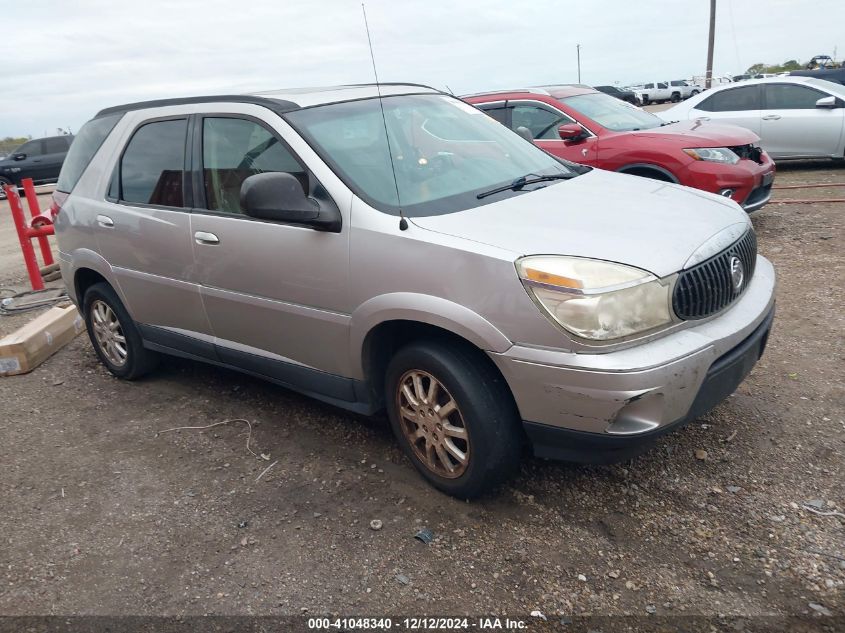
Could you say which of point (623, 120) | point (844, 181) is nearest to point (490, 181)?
point (623, 120)

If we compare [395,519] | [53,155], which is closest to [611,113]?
[395,519]

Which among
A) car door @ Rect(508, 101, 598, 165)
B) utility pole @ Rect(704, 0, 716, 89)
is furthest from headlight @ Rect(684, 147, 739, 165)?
utility pole @ Rect(704, 0, 716, 89)

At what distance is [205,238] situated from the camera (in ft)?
13.0

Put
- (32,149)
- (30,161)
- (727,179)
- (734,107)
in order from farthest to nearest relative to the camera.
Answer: (32,149) → (30,161) → (734,107) → (727,179)

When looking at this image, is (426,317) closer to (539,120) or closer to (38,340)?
(38,340)

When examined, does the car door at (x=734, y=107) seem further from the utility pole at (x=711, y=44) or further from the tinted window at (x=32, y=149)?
the utility pole at (x=711, y=44)

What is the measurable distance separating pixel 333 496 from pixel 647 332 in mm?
1659

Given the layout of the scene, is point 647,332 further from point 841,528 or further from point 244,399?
point 244,399

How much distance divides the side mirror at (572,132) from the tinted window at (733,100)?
4698 millimetres

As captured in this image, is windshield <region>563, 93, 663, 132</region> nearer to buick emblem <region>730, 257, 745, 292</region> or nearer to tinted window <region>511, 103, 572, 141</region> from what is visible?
tinted window <region>511, 103, 572, 141</region>

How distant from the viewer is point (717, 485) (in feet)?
10.9

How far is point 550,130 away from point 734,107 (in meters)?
4.87

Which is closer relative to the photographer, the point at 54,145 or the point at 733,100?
the point at 733,100

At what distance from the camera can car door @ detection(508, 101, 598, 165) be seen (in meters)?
7.70
